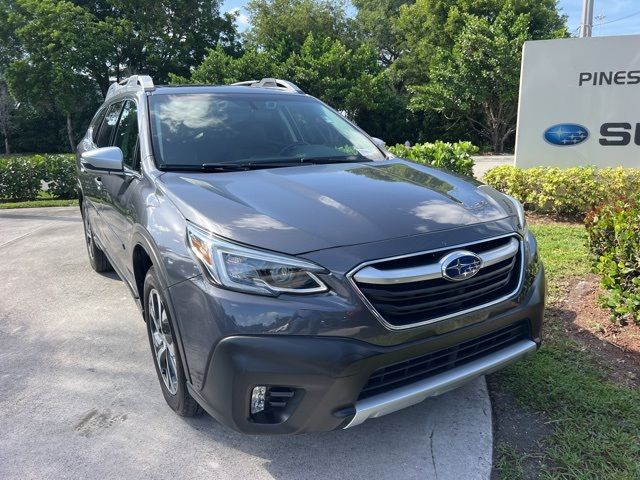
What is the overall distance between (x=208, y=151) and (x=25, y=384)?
191 centimetres

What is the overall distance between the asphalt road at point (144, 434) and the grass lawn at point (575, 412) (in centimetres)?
25

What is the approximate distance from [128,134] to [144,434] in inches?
83.2

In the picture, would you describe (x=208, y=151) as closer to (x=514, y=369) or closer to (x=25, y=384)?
(x=25, y=384)

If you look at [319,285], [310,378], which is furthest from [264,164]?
[310,378]

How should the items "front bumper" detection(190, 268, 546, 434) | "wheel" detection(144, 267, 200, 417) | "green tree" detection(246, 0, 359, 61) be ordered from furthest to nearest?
"green tree" detection(246, 0, 359, 61) → "wheel" detection(144, 267, 200, 417) → "front bumper" detection(190, 268, 546, 434)

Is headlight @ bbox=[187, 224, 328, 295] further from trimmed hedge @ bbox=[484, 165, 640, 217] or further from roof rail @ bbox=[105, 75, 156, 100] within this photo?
trimmed hedge @ bbox=[484, 165, 640, 217]

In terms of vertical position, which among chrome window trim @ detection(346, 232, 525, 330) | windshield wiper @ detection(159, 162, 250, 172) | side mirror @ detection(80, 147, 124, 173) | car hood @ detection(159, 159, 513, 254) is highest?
side mirror @ detection(80, 147, 124, 173)

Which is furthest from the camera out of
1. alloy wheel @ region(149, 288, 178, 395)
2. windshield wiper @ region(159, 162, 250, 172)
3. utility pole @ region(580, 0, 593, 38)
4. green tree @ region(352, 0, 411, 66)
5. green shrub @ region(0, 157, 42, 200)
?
green tree @ region(352, 0, 411, 66)

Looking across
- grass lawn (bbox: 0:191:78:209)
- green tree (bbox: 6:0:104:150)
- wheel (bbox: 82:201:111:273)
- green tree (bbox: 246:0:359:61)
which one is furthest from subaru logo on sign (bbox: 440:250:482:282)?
green tree (bbox: 6:0:104:150)

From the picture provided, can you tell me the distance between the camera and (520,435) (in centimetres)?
275

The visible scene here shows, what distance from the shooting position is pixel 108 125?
482 cm

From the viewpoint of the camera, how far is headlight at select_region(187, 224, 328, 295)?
219cm

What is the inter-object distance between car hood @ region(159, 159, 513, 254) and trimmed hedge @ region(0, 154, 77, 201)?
10668mm

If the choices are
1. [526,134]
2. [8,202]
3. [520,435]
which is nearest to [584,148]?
[526,134]
